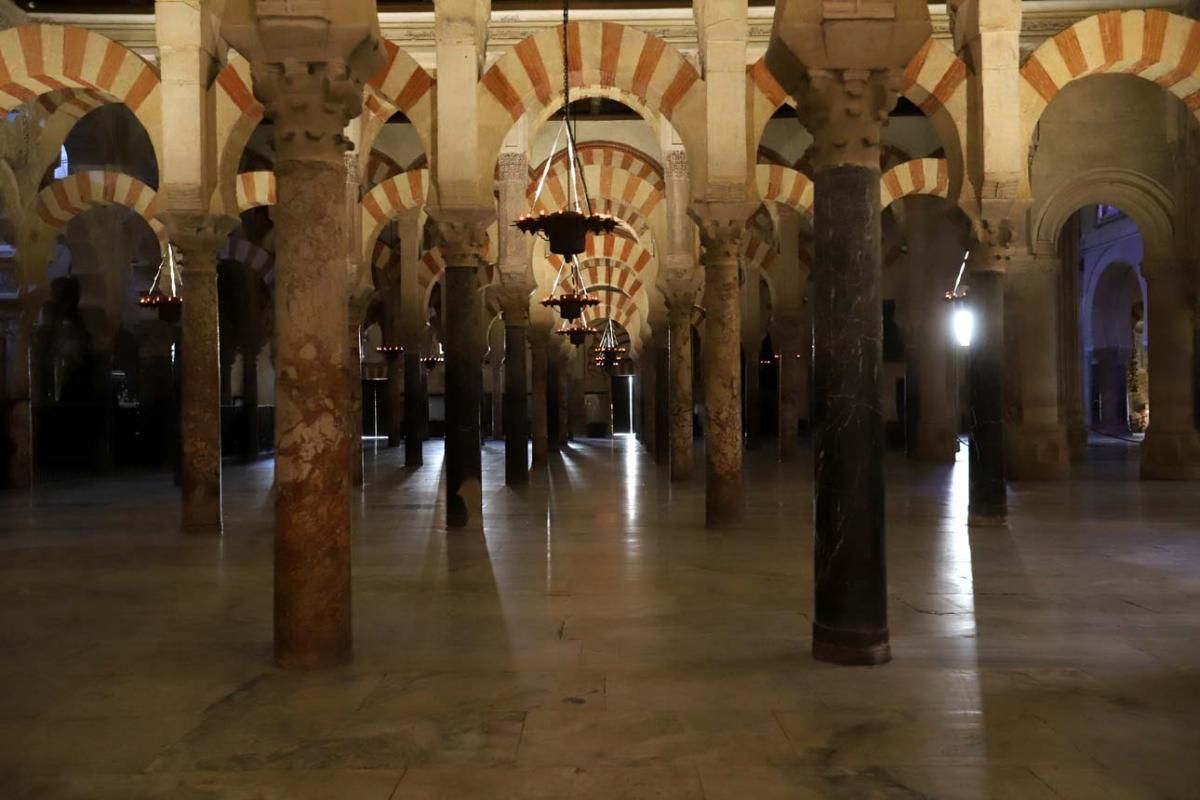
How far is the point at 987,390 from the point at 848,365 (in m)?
3.45

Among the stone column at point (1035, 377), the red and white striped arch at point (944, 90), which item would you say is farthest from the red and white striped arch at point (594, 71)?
the stone column at point (1035, 377)

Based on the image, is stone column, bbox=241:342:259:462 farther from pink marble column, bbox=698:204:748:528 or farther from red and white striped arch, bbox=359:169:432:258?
pink marble column, bbox=698:204:748:528

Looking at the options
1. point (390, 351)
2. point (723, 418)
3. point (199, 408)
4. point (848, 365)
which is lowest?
point (723, 418)

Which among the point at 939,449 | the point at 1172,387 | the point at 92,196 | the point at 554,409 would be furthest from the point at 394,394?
the point at 1172,387

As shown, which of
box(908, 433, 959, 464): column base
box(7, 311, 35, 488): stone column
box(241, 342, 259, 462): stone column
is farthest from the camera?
box(241, 342, 259, 462): stone column

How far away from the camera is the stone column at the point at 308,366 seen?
3.02 metres

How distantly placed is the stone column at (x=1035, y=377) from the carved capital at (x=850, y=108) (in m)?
6.34

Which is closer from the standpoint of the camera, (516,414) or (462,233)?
(462,233)

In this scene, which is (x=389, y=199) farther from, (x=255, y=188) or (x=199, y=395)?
(x=199, y=395)

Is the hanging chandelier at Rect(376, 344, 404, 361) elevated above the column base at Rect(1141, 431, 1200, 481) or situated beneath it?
elevated above

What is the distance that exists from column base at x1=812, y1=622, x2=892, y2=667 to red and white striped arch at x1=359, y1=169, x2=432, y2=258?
7018 mm

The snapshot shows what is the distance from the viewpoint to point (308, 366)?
3020 millimetres

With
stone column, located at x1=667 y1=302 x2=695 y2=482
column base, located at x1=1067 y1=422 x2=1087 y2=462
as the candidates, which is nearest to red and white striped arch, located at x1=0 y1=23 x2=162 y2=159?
stone column, located at x1=667 y1=302 x2=695 y2=482

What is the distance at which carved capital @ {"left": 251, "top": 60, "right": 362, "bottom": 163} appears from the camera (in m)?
3.07
